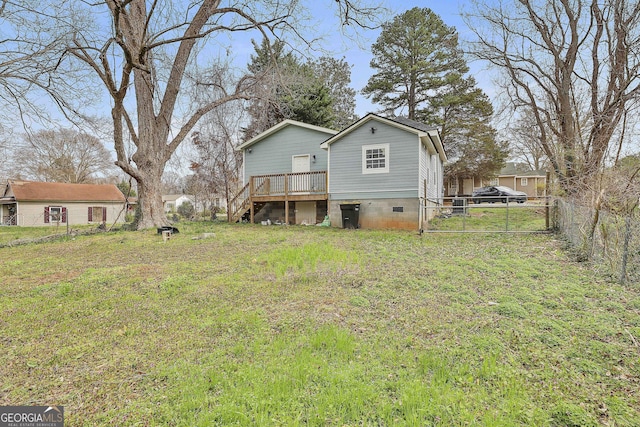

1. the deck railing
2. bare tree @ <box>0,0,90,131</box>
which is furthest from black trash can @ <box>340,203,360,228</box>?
bare tree @ <box>0,0,90,131</box>

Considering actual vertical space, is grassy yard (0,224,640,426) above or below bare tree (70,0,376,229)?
below

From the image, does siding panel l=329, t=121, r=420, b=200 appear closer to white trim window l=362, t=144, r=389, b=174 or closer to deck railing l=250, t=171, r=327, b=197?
white trim window l=362, t=144, r=389, b=174

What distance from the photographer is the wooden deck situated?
13.8 meters

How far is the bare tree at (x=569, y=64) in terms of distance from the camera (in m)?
9.98

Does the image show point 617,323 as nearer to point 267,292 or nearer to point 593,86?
point 267,292

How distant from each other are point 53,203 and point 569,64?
112ft

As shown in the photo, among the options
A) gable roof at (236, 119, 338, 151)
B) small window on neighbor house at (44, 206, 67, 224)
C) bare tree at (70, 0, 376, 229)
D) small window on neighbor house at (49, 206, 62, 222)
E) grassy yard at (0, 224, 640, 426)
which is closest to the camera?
grassy yard at (0, 224, 640, 426)

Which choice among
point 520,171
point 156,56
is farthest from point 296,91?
point 520,171

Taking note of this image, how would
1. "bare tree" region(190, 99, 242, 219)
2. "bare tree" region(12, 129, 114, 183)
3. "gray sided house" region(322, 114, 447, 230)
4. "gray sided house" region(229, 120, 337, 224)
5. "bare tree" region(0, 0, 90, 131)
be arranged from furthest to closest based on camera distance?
1. "bare tree" region(12, 129, 114, 183)
2. "bare tree" region(190, 99, 242, 219)
3. "gray sided house" region(229, 120, 337, 224)
4. "gray sided house" region(322, 114, 447, 230)
5. "bare tree" region(0, 0, 90, 131)

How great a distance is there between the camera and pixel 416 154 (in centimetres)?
1177

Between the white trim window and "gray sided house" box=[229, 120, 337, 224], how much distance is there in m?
1.96

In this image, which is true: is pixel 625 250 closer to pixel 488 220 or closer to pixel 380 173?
pixel 380 173

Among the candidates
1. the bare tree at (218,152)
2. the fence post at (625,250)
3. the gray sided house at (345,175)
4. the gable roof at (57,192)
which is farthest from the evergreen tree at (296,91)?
the gable roof at (57,192)

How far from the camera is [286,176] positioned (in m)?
13.9
